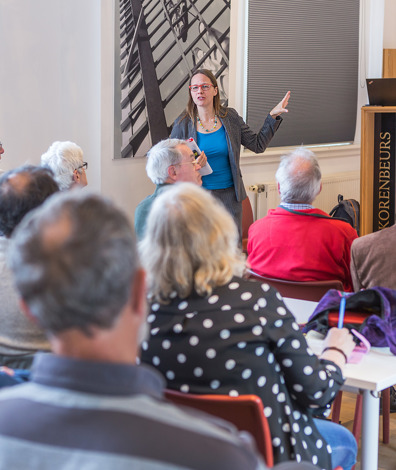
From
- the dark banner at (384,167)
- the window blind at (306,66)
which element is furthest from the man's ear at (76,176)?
the window blind at (306,66)

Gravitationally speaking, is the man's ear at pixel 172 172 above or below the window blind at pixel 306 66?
below

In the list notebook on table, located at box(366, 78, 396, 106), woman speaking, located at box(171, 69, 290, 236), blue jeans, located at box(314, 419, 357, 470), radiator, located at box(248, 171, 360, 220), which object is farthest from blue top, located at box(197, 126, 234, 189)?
blue jeans, located at box(314, 419, 357, 470)

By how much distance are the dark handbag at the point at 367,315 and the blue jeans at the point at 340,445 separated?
1.00 ft

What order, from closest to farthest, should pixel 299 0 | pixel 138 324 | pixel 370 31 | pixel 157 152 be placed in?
pixel 138 324 → pixel 157 152 → pixel 299 0 → pixel 370 31

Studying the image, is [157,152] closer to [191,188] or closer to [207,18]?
[191,188]

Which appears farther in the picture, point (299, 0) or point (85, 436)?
point (299, 0)

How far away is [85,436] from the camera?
31.1 inches


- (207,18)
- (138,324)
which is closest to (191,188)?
(138,324)

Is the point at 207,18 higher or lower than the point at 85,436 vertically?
higher

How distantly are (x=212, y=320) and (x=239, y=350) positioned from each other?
96mm

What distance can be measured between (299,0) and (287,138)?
4.39 feet

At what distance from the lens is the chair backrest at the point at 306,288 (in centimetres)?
287

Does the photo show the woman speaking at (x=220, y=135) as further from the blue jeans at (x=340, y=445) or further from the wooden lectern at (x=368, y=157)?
the blue jeans at (x=340, y=445)

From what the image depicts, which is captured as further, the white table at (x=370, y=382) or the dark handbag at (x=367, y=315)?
the dark handbag at (x=367, y=315)
